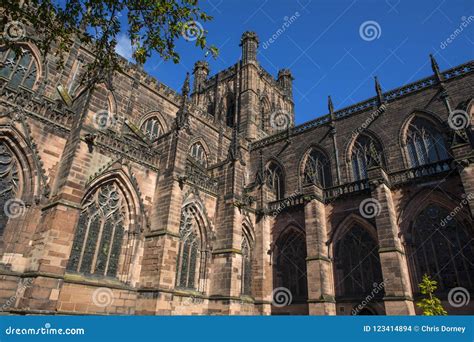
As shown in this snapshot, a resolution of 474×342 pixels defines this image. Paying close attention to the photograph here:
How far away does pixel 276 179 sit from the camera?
23.0 m

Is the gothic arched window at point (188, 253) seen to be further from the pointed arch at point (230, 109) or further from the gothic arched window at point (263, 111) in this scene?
the pointed arch at point (230, 109)

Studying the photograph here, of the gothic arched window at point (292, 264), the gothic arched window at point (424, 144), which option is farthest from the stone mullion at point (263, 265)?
the gothic arched window at point (424, 144)

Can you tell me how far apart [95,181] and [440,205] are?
14158 millimetres

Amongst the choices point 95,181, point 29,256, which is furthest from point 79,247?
point 95,181

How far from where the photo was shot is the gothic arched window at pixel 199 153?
22047 mm

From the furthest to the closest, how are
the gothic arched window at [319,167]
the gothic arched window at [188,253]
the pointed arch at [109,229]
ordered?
the gothic arched window at [319,167]
the gothic arched window at [188,253]
the pointed arch at [109,229]

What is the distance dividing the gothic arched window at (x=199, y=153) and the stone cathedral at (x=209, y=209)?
1.65 feet

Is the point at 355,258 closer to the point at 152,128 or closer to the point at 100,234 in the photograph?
the point at 100,234

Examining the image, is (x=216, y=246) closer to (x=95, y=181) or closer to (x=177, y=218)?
(x=177, y=218)

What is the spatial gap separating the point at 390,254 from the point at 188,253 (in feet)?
28.1

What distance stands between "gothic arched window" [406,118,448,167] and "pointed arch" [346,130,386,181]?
161 centimetres

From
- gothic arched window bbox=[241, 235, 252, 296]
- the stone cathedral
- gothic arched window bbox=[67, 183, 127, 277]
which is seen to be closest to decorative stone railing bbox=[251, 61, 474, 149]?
the stone cathedral

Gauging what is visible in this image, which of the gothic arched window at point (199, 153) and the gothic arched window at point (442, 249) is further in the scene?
the gothic arched window at point (199, 153)

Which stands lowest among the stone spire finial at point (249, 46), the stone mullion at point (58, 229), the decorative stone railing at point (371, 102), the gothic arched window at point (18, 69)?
the stone mullion at point (58, 229)
